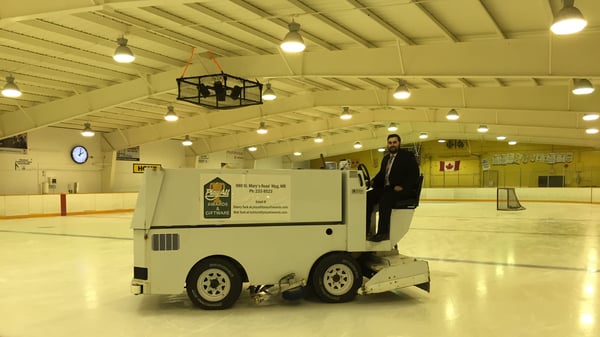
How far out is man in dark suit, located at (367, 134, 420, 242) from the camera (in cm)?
577

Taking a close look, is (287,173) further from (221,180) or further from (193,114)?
(193,114)

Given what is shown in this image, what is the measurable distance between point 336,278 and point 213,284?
4.85 ft

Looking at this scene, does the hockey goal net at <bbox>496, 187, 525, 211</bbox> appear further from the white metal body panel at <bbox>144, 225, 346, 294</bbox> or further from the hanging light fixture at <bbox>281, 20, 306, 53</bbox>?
the white metal body panel at <bbox>144, 225, 346, 294</bbox>

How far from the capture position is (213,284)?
5359 millimetres

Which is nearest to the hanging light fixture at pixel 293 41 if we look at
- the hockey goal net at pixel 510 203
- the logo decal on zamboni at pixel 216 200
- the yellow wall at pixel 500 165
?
the logo decal on zamboni at pixel 216 200

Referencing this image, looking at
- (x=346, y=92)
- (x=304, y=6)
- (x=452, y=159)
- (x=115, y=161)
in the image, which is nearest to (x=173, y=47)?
(x=304, y=6)

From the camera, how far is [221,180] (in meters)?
5.45

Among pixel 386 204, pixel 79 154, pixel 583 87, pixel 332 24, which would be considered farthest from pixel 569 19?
pixel 79 154

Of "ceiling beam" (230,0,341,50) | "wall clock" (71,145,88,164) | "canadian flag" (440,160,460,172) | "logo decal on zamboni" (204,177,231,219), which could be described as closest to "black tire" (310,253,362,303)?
"logo decal on zamboni" (204,177,231,219)

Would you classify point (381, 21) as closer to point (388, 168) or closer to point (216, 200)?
point (388, 168)

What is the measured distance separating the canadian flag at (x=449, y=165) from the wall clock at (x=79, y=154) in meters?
26.4

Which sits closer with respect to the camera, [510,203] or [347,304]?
[347,304]

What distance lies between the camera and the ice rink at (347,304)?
183 inches

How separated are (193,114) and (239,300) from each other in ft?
53.2
